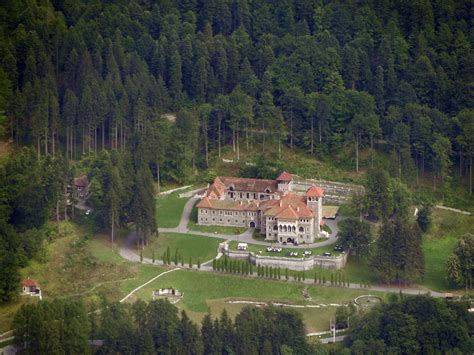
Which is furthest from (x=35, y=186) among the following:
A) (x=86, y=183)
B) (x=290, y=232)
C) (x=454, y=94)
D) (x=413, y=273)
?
(x=454, y=94)

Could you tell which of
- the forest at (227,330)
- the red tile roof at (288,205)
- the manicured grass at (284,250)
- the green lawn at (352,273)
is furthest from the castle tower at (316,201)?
the forest at (227,330)

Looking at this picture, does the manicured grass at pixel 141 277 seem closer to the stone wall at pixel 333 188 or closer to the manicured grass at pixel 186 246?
the manicured grass at pixel 186 246

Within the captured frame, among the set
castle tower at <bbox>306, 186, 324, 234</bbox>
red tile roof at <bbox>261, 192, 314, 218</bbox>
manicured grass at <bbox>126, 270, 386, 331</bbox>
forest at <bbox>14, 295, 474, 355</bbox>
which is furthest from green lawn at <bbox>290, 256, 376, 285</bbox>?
forest at <bbox>14, 295, 474, 355</bbox>

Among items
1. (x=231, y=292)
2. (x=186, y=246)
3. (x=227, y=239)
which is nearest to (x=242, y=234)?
(x=227, y=239)

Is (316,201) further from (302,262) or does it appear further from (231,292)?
(231,292)

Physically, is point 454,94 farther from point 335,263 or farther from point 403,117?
point 335,263

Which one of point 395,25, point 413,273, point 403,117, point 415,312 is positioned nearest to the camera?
point 415,312
